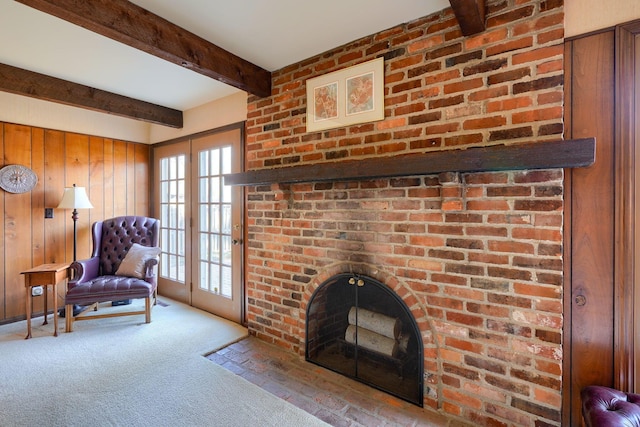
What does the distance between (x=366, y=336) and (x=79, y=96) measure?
140 inches

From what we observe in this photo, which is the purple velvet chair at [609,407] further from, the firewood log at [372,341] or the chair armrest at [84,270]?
the chair armrest at [84,270]

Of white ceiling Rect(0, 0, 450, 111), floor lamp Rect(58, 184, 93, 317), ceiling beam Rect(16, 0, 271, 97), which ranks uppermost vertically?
white ceiling Rect(0, 0, 450, 111)

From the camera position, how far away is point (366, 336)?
220 centimetres

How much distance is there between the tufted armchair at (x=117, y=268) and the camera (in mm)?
2938

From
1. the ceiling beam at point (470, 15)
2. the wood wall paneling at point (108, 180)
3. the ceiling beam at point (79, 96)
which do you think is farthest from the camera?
the wood wall paneling at point (108, 180)

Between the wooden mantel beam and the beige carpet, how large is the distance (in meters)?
1.50

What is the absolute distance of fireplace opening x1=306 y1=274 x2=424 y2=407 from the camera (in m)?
2.01

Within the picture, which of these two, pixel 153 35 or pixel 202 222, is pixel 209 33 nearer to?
pixel 153 35

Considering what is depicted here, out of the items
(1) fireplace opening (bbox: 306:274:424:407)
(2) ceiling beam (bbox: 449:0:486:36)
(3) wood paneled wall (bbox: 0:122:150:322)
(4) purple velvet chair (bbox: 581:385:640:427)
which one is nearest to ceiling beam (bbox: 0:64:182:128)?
(3) wood paneled wall (bbox: 0:122:150:322)

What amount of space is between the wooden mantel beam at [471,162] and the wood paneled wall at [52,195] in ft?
10.1

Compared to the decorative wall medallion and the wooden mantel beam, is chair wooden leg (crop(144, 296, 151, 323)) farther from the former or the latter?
the wooden mantel beam

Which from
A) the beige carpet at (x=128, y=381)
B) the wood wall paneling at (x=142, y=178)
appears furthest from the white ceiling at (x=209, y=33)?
the beige carpet at (x=128, y=381)

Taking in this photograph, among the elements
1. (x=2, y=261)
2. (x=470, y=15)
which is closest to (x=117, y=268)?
(x=2, y=261)

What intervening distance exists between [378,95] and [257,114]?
4.02 feet
